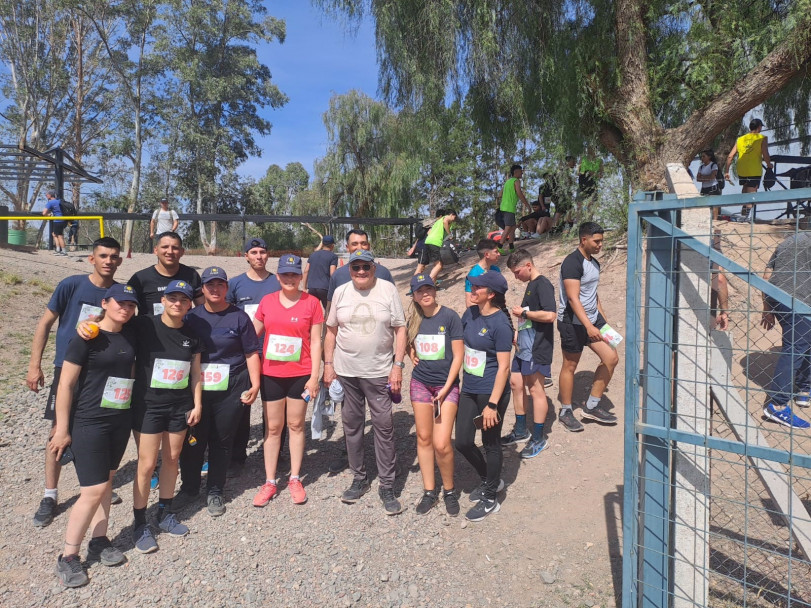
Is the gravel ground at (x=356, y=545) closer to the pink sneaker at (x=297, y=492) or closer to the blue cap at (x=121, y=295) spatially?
the pink sneaker at (x=297, y=492)

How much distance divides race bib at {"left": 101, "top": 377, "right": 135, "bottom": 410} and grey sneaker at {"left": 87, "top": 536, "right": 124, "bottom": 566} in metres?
0.87

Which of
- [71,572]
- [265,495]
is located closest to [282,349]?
[265,495]

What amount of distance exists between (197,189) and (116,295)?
28.6m

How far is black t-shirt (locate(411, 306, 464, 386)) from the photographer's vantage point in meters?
4.04

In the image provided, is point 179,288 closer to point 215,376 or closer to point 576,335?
point 215,376

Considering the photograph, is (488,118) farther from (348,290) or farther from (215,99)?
(215,99)

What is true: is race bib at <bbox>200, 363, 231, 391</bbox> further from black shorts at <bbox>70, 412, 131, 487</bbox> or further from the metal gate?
the metal gate

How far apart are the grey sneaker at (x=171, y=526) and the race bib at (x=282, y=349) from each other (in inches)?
50.5

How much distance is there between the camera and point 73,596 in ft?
10.3

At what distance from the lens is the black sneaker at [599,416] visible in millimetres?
5193

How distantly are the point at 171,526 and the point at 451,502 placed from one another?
1.96 m

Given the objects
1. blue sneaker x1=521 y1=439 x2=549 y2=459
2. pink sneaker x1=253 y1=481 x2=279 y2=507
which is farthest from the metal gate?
pink sneaker x1=253 y1=481 x2=279 y2=507

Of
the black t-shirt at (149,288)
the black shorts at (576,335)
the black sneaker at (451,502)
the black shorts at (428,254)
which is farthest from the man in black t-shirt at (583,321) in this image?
the black shorts at (428,254)

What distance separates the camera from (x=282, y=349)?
4.19 metres
